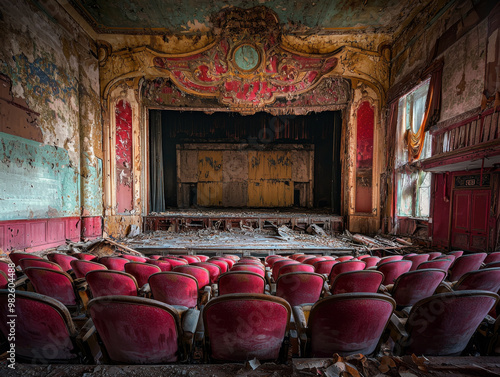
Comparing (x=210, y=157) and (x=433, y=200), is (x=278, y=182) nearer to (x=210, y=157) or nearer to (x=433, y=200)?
(x=210, y=157)

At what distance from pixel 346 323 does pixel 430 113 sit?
6.41m

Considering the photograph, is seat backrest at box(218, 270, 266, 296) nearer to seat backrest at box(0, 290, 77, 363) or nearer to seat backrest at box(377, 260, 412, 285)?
seat backrest at box(0, 290, 77, 363)

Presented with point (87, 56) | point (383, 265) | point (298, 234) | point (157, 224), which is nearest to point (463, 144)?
point (383, 265)

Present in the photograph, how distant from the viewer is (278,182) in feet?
45.1

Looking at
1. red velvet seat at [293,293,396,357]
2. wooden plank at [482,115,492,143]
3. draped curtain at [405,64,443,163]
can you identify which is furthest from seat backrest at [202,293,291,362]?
draped curtain at [405,64,443,163]

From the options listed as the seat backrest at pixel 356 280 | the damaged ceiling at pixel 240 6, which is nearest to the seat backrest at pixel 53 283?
the seat backrest at pixel 356 280

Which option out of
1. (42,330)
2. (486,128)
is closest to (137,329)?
(42,330)

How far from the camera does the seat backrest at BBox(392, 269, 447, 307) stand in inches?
78.6

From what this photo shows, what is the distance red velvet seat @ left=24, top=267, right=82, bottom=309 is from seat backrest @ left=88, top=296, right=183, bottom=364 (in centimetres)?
117

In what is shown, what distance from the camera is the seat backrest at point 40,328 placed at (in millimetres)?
1234

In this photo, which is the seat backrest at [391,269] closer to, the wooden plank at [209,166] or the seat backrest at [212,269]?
the seat backrest at [212,269]

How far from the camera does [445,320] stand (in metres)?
1.34

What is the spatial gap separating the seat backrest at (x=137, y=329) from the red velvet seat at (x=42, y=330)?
185 mm

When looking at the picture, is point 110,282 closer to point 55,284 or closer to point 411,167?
point 55,284
